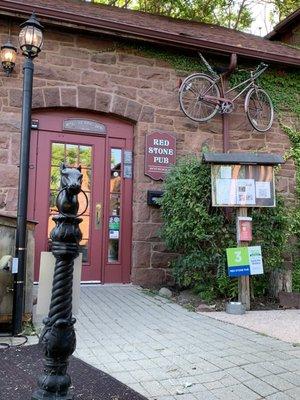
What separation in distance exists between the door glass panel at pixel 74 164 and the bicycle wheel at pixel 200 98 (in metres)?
2.00

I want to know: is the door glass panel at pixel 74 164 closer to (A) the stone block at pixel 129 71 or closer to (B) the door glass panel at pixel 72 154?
(B) the door glass panel at pixel 72 154

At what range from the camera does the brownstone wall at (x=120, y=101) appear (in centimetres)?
672

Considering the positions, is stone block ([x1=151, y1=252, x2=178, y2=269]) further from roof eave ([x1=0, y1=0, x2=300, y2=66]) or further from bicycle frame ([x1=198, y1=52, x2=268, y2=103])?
roof eave ([x1=0, y1=0, x2=300, y2=66])

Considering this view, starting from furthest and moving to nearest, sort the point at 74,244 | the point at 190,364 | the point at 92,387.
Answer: the point at 190,364 → the point at 92,387 → the point at 74,244

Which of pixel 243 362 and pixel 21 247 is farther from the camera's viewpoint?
pixel 21 247

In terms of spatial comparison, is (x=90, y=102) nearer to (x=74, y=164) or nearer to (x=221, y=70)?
(x=74, y=164)

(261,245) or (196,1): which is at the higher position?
(196,1)

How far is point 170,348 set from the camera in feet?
12.7

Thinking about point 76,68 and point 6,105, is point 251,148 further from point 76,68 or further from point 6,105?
point 6,105

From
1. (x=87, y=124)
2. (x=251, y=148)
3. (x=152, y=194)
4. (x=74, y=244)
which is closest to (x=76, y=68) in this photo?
(x=87, y=124)

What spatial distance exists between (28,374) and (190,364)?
4.20 feet

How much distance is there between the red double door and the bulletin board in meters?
2.01

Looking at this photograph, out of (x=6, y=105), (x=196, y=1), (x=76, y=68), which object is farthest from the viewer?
(x=196, y=1)

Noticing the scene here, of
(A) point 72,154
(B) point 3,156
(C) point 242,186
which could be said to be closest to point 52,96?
(A) point 72,154
